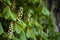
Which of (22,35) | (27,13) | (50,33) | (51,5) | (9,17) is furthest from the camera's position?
(51,5)

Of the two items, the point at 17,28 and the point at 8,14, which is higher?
the point at 8,14

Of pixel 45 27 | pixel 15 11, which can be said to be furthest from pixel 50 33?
pixel 15 11

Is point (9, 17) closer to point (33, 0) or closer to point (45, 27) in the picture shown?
point (33, 0)

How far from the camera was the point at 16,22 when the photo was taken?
1.50 m

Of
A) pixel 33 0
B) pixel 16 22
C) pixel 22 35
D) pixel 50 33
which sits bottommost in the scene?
pixel 50 33

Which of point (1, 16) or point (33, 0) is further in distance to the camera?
point (33, 0)

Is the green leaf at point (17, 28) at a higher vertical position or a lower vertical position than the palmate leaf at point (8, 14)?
lower

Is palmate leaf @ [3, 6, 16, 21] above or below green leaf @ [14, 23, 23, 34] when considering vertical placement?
above

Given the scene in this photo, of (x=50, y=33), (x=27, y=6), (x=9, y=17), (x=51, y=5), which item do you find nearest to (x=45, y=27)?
(x=50, y=33)

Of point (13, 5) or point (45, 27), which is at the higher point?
point (13, 5)

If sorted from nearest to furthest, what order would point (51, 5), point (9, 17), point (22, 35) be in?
1. point (9, 17)
2. point (22, 35)
3. point (51, 5)

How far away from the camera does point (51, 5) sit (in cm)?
241

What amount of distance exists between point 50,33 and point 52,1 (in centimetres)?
44

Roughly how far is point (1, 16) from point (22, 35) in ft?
0.73
